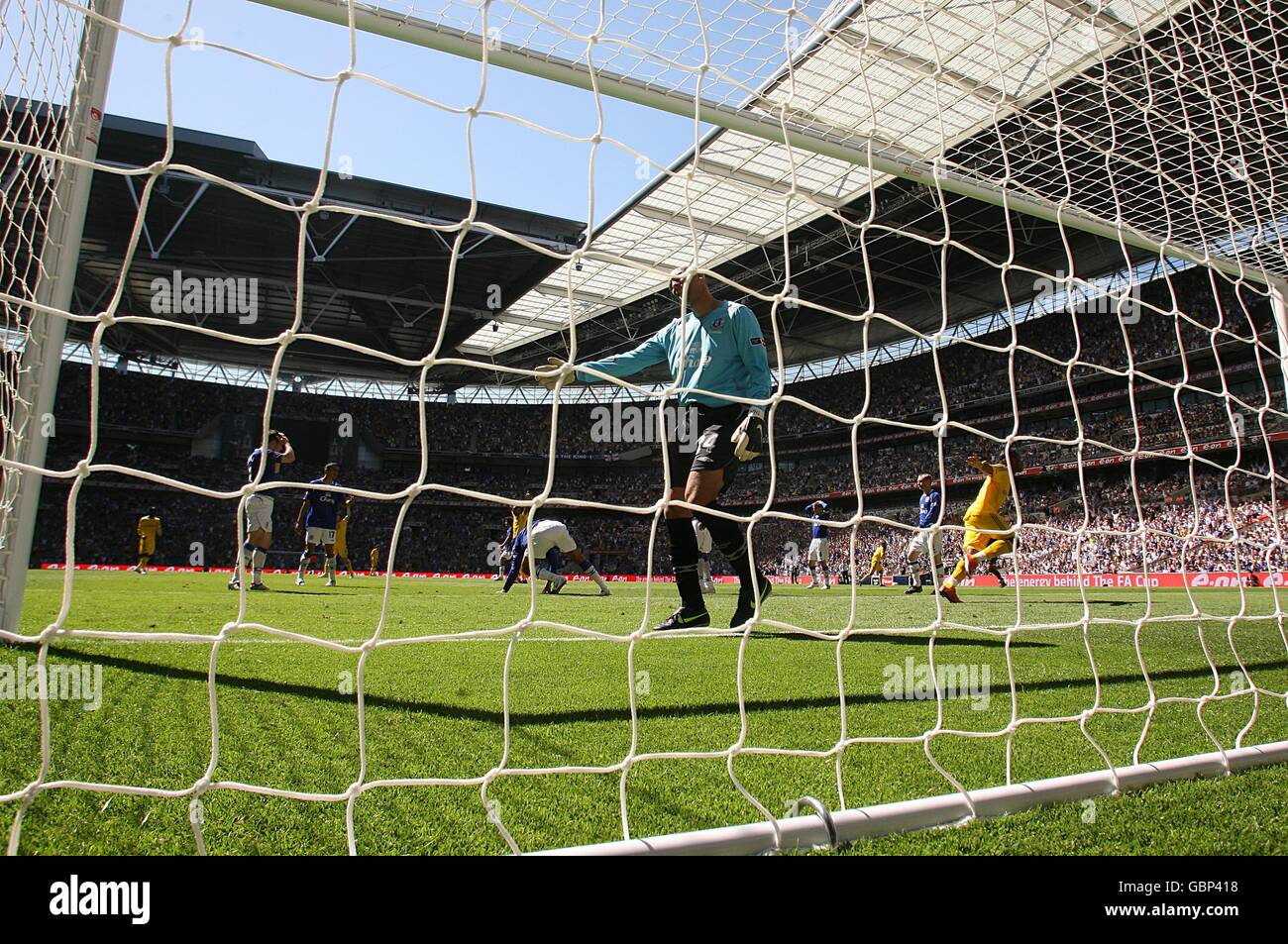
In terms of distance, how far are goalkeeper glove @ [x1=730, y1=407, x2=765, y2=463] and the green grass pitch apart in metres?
1.05

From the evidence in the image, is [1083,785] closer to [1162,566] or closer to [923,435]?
[1162,566]

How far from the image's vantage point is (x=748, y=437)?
3.73 metres

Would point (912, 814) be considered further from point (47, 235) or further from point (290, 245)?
point (290, 245)

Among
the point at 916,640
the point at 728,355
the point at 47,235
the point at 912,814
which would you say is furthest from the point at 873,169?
the point at 47,235

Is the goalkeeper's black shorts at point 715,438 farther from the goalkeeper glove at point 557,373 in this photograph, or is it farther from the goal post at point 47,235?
the goal post at point 47,235

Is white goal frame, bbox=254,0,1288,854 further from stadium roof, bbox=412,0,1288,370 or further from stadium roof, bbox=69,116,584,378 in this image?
stadium roof, bbox=69,116,584,378

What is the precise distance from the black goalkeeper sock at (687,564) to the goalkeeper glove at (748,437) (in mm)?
466

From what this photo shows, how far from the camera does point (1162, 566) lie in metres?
18.8

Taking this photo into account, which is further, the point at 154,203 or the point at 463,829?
the point at 154,203

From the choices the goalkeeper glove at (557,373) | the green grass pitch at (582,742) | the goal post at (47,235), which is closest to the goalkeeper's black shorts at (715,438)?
the green grass pitch at (582,742)

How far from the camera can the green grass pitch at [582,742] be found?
152 centimetres
